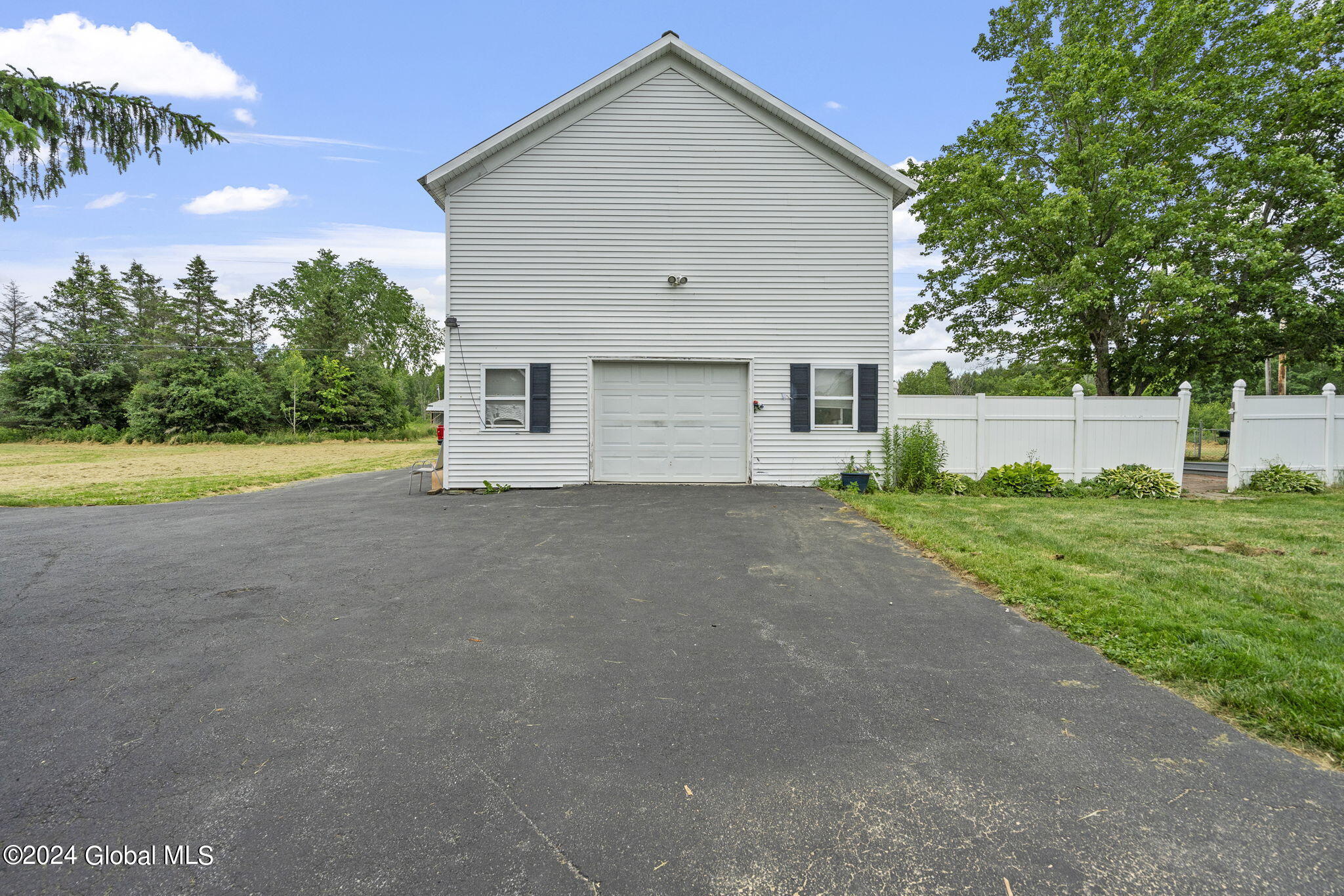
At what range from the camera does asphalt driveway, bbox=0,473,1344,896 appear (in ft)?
5.97

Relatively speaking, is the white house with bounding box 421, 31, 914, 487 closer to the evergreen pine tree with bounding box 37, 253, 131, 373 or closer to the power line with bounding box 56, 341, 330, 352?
the power line with bounding box 56, 341, 330, 352

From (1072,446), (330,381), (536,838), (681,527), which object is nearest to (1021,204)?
(1072,446)

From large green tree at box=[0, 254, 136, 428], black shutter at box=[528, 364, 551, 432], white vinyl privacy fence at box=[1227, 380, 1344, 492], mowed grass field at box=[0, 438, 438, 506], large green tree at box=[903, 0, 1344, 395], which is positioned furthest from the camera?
large green tree at box=[0, 254, 136, 428]

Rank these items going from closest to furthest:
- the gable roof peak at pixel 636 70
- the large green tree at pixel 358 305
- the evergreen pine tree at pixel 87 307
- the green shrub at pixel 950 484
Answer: the gable roof peak at pixel 636 70
the green shrub at pixel 950 484
the evergreen pine tree at pixel 87 307
the large green tree at pixel 358 305

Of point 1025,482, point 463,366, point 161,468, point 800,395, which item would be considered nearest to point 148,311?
point 161,468

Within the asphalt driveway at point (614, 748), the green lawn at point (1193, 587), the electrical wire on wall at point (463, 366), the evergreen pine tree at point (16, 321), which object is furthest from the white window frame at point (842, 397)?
the evergreen pine tree at point (16, 321)

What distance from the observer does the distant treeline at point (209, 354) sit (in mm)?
30719

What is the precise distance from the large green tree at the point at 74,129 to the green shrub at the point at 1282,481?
57.3 feet

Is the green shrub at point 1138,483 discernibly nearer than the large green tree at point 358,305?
Yes

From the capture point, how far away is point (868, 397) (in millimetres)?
10633

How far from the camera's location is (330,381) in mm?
35500

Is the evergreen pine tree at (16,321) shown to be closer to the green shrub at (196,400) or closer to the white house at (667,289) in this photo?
the green shrub at (196,400)

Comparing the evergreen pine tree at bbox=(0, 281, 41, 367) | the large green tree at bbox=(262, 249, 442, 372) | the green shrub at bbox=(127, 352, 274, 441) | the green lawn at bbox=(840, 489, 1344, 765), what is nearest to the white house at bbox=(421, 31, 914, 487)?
the green lawn at bbox=(840, 489, 1344, 765)

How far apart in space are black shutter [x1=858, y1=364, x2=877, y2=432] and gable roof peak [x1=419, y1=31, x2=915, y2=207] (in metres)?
3.42
